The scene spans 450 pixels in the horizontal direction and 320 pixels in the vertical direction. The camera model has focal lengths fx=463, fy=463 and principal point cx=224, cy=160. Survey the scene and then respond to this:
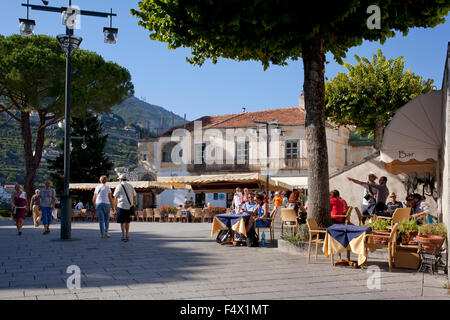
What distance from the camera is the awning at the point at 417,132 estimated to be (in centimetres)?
1005

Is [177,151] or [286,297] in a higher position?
[177,151]

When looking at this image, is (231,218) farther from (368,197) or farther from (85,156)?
(85,156)

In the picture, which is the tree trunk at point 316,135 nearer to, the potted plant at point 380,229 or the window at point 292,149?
the potted plant at point 380,229

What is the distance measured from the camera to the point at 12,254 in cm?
936

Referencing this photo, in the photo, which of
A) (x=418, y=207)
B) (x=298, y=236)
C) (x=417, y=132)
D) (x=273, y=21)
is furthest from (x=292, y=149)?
(x=273, y=21)

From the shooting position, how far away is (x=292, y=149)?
4031 centimetres

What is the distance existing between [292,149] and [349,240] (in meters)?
33.0

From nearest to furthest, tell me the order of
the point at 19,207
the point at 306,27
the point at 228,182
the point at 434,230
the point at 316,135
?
the point at 434,230, the point at 306,27, the point at 316,135, the point at 19,207, the point at 228,182

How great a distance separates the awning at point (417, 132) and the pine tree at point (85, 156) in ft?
110

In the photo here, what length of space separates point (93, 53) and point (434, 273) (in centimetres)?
2951

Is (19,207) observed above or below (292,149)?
below

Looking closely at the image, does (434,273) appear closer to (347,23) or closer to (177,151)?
(347,23)
